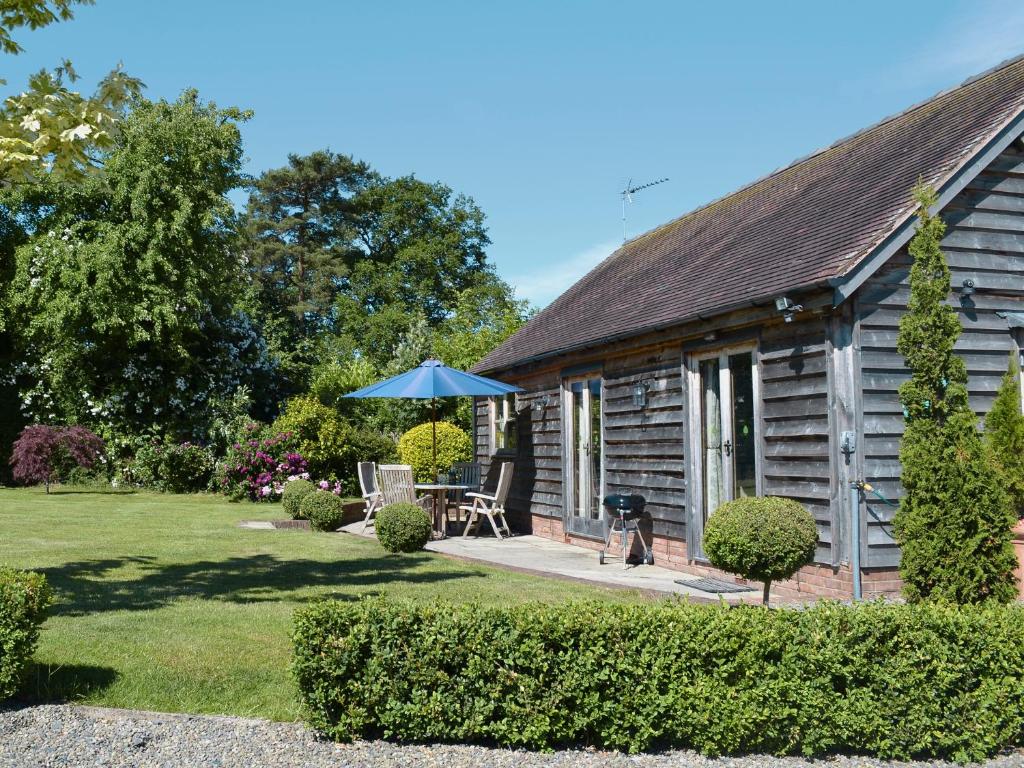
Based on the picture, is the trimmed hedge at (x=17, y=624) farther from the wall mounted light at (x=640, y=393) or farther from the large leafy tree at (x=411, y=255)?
the large leafy tree at (x=411, y=255)

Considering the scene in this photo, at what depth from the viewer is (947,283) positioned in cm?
629

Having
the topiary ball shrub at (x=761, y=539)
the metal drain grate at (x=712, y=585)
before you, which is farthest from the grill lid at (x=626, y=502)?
the topiary ball shrub at (x=761, y=539)

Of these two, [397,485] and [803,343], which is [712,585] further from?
[397,485]

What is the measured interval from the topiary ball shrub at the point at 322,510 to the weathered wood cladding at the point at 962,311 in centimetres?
823

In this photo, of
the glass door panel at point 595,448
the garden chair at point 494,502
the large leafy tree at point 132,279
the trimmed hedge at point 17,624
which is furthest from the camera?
the large leafy tree at point 132,279

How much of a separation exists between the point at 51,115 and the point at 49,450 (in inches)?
544

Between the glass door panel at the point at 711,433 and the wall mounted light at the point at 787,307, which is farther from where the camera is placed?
the glass door panel at the point at 711,433

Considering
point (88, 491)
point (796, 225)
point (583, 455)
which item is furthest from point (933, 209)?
point (88, 491)

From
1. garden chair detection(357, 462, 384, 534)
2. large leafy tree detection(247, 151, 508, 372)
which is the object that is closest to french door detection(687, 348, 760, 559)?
garden chair detection(357, 462, 384, 534)

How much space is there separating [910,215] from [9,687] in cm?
782

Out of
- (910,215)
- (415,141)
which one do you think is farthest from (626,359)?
(415,141)

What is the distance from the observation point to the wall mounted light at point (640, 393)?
35.8 ft

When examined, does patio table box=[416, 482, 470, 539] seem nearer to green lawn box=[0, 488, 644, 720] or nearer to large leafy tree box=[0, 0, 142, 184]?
green lawn box=[0, 488, 644, 720]

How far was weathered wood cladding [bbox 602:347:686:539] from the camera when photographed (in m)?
10.2
